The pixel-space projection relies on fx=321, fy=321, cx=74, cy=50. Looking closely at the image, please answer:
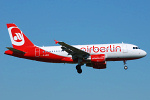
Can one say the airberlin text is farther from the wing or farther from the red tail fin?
the red tail fin

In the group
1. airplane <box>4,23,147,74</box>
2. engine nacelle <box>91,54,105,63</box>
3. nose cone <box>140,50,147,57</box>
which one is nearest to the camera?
engine nacelle <box>91,54,105,63</box>

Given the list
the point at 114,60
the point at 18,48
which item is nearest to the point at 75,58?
the point at 114,60

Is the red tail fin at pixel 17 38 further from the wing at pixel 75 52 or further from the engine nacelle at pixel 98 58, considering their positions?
the engine nacelle at pixel 98 58

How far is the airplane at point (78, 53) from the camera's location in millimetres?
60344

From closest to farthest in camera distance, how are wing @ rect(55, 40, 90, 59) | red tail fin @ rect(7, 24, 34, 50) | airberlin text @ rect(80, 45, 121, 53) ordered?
wing @ rect(55, 40, 90, 59) < airberlin text @ rect(80, 45, 121, 53) < red tail fin @ rect(7, 24, 34, 50)

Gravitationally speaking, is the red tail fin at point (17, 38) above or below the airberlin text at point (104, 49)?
above

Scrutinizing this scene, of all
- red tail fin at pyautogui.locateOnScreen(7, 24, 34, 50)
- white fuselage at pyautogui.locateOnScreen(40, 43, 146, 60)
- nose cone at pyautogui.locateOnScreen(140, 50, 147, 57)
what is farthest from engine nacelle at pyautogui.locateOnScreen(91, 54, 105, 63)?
red tail fin at pyautogui.locateOnScreen(7, 24, 34, 50)

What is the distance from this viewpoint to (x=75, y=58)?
6197 centimetres

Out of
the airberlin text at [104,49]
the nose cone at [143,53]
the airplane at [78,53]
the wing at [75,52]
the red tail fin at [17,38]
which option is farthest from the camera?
the red tail fin at [17,38]

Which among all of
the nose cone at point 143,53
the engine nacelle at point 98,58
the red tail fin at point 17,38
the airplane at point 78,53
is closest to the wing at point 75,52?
the airplane at point 78,53

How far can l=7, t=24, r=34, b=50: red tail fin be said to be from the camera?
65250mm

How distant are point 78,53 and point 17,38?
1394cm

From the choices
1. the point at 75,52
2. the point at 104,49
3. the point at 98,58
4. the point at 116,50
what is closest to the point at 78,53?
the point at 75,52

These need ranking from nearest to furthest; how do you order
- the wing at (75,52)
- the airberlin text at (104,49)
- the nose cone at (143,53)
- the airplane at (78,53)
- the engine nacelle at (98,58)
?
the wing at (75,52)
the engine nacelle at (98,58)
the airplane at (78,53)
the airberlin text at (104,49)
the nose cone at (143,53)
